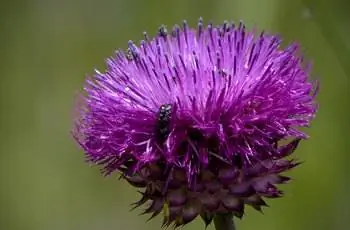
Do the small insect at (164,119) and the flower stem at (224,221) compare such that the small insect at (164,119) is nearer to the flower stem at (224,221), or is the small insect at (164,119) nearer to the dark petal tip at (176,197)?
Result: the dark petal tip at (176,197)

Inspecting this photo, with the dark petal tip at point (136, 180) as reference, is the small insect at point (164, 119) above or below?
above

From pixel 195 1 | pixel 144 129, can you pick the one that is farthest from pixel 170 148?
pixel 195 1

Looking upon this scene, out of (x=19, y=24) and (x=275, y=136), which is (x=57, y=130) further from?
(x=275, y=136)

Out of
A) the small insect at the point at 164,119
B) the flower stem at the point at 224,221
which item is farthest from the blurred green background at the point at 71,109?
the small insect at the point at 164,119

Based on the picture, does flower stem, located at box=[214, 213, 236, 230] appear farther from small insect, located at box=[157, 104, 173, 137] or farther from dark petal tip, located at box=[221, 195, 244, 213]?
small insect, located at box=[157, 104, 173, 137]

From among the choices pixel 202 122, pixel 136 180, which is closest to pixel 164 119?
pixel 202 122

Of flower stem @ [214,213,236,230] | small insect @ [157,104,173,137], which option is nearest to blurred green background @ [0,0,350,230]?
flower stem @ [214,213,236,230]

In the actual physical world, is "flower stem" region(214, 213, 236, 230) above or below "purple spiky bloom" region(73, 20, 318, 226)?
below
